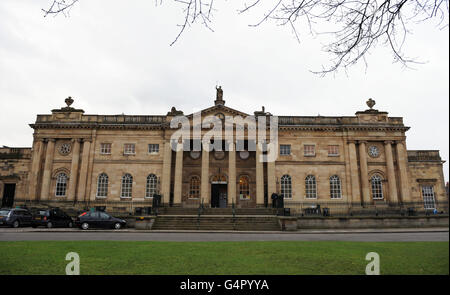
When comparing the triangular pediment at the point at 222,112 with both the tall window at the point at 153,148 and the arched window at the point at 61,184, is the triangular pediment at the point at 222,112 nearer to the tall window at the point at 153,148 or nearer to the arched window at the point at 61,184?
the tall window at the point at 153,148

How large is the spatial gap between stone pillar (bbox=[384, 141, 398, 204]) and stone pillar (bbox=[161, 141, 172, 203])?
2347 cm

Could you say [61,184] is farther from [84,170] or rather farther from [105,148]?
[105,148]

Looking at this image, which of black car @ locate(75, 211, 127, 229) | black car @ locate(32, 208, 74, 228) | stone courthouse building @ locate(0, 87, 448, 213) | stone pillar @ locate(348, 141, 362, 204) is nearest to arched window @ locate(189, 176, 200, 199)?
stone courthouse building @ locate(0, 87, 448, 213)

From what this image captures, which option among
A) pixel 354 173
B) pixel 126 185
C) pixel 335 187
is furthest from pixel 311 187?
pixel 126 185

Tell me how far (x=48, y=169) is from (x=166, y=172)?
12937mm

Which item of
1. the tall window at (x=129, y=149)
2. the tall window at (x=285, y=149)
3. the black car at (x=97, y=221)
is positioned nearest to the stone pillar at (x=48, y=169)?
the tall window at (x=129, y=149)

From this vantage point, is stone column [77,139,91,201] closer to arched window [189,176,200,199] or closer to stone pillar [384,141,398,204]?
arched window [189,176,200,199]

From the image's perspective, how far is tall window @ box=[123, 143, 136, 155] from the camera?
31608 mm

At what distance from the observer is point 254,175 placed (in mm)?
32375

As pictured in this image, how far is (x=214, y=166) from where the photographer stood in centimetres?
3253

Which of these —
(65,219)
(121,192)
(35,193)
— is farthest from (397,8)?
(35,193)
